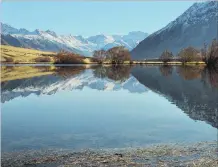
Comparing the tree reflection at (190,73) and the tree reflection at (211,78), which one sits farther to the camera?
the tree reflection at (190,73)

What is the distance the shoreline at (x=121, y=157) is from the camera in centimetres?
2131

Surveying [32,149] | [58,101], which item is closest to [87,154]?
[32,149]

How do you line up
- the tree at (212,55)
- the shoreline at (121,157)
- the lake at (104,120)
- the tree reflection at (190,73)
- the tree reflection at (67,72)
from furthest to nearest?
the tree at (212,55), the tree reflection at (67,72), the tree reflection at (190,73), the lake at (104,120), the shoreline at (121,157)

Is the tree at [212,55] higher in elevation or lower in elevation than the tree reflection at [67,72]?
higher

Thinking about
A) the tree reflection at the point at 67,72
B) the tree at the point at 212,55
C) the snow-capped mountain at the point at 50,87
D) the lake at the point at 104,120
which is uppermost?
the tree at the point at 212,55

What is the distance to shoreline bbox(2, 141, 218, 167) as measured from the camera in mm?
21312

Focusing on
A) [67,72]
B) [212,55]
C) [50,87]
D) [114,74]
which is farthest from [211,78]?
[212,55]

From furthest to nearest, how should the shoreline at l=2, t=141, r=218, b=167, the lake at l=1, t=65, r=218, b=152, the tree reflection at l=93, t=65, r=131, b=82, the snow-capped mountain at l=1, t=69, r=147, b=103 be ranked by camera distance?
the tree reflection at l=93, t=65, r=131, b=82
the snow-capped mountain at l=1, t=69, r=147, b=103
the lake at l=1, t=65, r=218, b=152
the shoreline at l=2, t=141, r=218, b=167

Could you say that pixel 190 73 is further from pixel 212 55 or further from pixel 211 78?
pixel 212 55

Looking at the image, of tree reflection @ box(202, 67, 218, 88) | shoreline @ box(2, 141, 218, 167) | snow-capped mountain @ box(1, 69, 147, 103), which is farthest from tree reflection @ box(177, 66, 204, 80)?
shoreline @ box(2, 141, 218, 167)

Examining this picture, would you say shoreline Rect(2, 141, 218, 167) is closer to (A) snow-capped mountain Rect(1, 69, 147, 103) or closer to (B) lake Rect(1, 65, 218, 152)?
(B) lake Rect(1, 65, 218, 152)

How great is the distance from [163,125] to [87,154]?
507 inches

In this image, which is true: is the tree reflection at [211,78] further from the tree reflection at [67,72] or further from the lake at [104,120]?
the tree reflection at [67,72]

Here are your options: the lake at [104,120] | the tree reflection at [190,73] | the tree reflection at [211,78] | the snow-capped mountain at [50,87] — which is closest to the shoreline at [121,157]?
the lake at [104,120]
